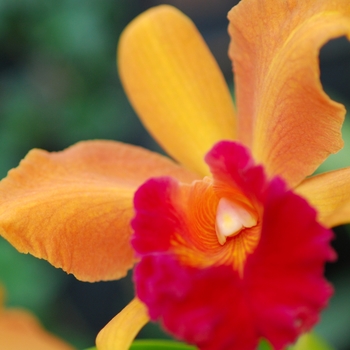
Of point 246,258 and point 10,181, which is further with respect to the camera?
point 10,181

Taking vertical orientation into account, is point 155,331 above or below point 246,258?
below

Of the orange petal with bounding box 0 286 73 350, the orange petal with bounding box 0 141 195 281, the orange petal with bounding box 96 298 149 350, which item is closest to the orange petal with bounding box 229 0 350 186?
the orange petal with bounding box 0 141 195 281

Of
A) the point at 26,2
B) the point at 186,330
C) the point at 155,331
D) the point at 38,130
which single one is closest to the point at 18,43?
the point at 26,2

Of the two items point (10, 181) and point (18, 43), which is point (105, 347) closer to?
point (10, 181)

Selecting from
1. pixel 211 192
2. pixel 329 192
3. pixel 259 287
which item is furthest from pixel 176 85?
pixel 259 287

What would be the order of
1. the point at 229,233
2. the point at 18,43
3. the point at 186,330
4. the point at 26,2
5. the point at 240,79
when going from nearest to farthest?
1. the point at 186,330
2. the point at 229,233
3. the point at 240,79
4. the point at 26,2
5. the point at 18,43
